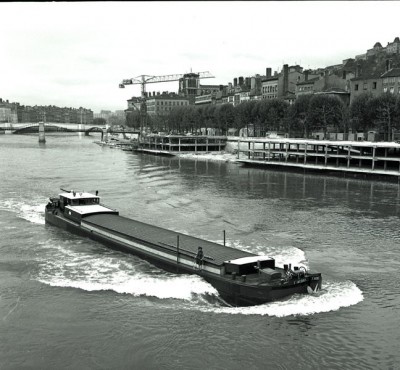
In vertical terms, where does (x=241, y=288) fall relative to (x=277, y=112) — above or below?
below

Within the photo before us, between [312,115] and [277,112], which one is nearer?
→ [312,115]

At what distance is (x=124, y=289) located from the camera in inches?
1035

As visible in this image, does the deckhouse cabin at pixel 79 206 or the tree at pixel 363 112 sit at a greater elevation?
the tree at pixel 363 112

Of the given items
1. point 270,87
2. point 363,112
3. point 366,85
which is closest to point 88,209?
point 363,112

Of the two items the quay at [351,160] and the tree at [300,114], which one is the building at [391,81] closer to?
the tree at [300,114]

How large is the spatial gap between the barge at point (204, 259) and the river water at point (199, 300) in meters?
0.63

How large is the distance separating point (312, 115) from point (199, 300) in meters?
83.5

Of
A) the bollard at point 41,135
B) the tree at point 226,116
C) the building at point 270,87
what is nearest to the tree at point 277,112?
the tree at point 226,116

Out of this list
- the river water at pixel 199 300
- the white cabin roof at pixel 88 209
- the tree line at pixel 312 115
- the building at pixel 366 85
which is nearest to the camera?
the river water at pixel 199 300

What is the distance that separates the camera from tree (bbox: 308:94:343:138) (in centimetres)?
10112

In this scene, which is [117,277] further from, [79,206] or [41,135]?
[41,135]

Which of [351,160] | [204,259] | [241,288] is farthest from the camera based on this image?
[351,160]

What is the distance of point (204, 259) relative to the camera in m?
27.1

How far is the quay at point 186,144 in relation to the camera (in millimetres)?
132500
